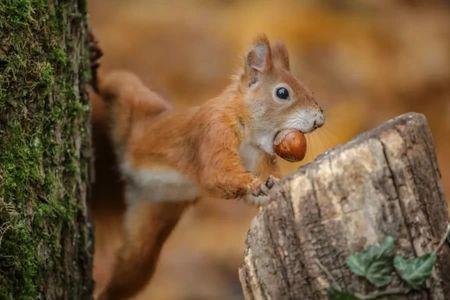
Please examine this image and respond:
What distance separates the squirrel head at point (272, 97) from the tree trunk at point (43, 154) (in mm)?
691

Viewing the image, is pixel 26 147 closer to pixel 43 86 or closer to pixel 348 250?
pixel 43 86

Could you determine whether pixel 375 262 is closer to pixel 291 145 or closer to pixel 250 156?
pixel 291 145

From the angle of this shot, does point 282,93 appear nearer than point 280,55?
Yes

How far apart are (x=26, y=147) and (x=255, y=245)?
3.12ft

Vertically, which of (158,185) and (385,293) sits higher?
(158,185)

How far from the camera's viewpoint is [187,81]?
8188 mm

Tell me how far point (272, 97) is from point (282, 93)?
47mm

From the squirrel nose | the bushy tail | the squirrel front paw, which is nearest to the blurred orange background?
the bushy tail

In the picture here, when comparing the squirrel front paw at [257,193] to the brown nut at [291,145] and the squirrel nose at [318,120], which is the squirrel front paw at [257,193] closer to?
the brown nut at [291,145]

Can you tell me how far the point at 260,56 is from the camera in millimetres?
4062

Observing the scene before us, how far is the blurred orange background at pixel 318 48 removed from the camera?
8.01 m

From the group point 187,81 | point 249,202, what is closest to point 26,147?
point 249,202

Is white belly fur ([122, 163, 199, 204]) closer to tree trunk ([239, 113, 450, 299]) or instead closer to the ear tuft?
the ear tuft

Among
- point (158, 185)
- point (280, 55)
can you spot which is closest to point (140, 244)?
point (158, 185)
